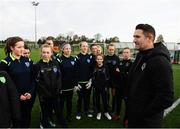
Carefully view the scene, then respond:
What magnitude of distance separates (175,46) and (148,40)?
3236 centimetres

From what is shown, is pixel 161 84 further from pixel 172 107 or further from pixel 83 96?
pixel 172 107

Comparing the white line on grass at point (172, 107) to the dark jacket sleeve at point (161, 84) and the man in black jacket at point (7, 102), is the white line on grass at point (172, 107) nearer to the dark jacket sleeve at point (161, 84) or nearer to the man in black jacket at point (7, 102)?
the dark jacket sleeve at point (161, 84)

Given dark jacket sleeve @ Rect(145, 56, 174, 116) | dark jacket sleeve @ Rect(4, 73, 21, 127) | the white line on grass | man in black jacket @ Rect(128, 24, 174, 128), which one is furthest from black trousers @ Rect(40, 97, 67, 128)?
dark jacket sleeve @ Rect(145, 56, 174, 116)

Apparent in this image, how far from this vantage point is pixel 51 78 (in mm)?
6695

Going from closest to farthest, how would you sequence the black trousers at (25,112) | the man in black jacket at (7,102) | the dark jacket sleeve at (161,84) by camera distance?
1. the dark jacket sleeve at (161,84)
2. the man in black jacket at (7,102)
3. the black trousers at (25,112)

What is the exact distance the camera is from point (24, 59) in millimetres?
6148

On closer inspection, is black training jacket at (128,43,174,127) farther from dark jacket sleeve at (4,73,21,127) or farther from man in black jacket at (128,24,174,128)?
dark jacket sleeve at (4,73,21,127)

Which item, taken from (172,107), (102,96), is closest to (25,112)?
(102,96)

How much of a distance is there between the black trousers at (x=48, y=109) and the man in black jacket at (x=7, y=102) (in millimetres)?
2407

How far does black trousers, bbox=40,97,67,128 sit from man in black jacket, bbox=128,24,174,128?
297 centimetres

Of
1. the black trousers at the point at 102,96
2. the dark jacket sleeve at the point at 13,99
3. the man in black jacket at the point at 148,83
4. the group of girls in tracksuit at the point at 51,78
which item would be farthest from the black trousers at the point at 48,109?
the man in black jacket at the point at 148,83

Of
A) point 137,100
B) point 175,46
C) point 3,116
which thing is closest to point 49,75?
point 3,116

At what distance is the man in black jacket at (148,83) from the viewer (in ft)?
12.6

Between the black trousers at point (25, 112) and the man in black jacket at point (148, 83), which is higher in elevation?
the man in black jacket at point (148, 83)
